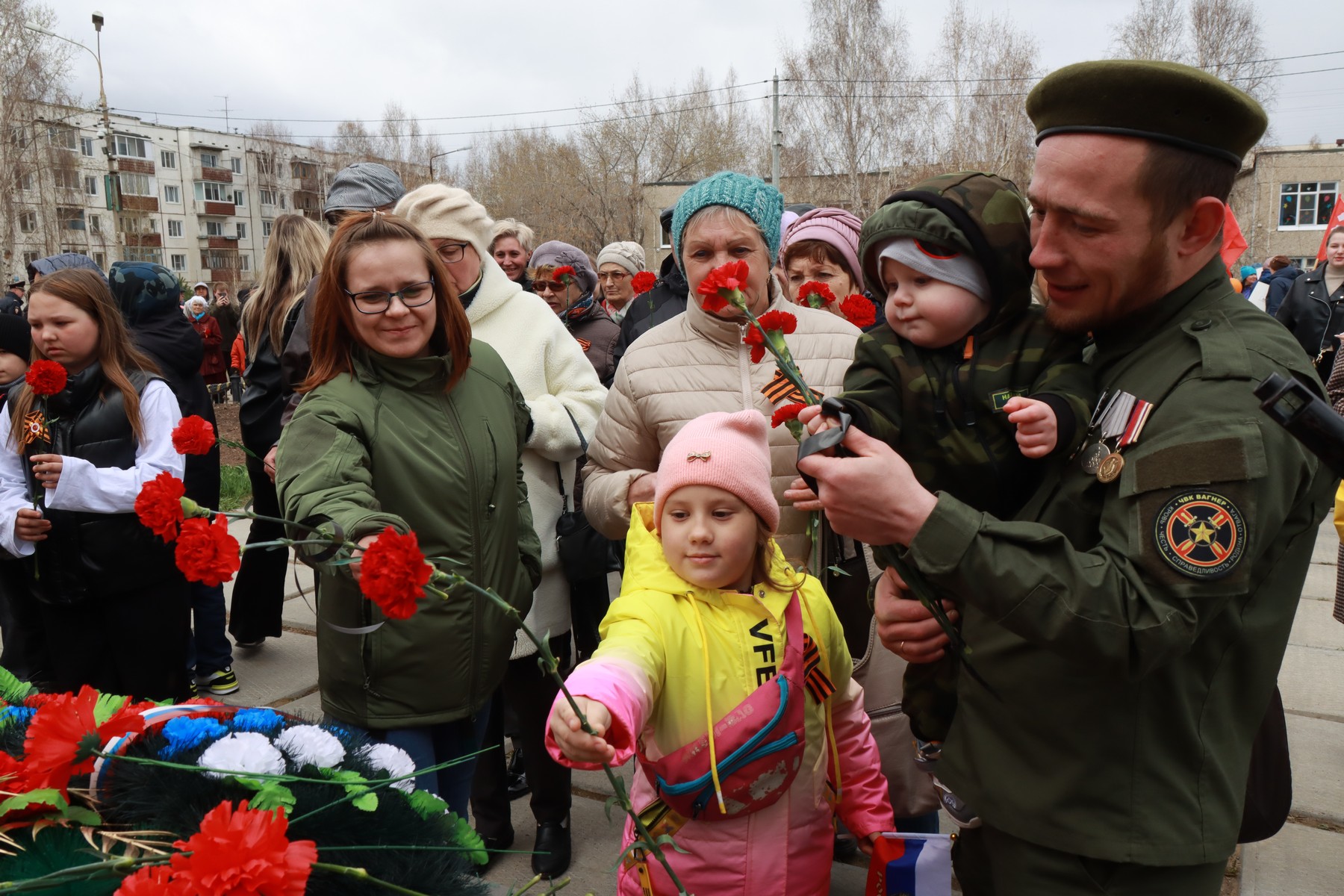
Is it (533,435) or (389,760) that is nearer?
(389,760)

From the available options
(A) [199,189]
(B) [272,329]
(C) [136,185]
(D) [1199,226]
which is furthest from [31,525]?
(A) [199,189]

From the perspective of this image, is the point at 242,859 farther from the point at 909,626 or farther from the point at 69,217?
the point at 69,217

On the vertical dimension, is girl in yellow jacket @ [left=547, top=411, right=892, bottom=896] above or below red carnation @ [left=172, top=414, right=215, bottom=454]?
below

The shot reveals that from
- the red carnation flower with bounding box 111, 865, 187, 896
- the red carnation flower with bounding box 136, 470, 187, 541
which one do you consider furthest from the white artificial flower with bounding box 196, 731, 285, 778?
the red carnation flower with bounding box 136, 470, 187, 541

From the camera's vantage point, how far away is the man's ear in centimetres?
136

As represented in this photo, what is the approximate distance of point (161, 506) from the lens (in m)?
1.49

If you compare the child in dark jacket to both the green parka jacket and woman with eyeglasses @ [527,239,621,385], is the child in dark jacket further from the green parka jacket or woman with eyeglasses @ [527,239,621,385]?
woman with eyeglasses @ [527,239,621,385]

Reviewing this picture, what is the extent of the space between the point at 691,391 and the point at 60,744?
1.85m

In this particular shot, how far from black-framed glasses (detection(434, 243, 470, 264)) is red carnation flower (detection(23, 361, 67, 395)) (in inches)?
49.8

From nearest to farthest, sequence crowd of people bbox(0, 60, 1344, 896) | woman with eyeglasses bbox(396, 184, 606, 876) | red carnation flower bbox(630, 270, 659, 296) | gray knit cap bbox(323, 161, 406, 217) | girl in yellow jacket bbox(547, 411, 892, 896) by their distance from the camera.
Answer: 1. crowd of people bbox(0, 60, 1344, 896)
2. girl in yellow jacket bbox(547, 411, 892, 896)
3. woman with eyeglasses bbox(396, 184, 606, 876)
4. gray knit cap bbox(323, 161, 406, 217)
5. red carnation flower bbox(630, 270, 659, 296)

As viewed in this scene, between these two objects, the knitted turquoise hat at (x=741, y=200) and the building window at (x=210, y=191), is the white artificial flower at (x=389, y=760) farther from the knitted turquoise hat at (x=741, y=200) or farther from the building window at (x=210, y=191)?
the building window at (x=210, y=191)

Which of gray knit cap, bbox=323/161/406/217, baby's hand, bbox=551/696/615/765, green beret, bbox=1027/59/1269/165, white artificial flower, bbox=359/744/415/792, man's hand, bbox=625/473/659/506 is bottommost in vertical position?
white artificial flower, bbox=359/744/415/792

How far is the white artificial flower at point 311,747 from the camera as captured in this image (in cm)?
136

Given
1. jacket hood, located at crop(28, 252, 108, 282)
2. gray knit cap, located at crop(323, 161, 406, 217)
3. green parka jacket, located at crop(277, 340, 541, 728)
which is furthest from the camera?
jacket hood, located at crop(28, 252, 108, 282)
